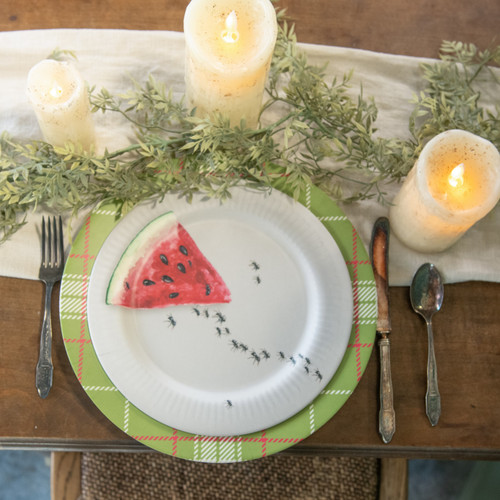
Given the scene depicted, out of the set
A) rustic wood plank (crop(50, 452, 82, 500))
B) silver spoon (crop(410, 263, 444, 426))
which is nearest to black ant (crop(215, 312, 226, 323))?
silver spoon (crop(410, 263, 444, 426))

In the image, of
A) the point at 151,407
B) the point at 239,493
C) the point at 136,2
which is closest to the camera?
the point at 151,407

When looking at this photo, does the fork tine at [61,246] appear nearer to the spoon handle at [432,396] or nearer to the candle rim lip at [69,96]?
the candle rim lip at [69,96]

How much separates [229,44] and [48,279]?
39 cm

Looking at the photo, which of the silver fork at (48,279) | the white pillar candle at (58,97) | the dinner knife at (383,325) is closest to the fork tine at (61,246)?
the silver fork at (48,279)

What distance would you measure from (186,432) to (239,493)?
13.3 inches

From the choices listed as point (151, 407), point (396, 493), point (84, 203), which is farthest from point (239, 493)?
point (84, 203)

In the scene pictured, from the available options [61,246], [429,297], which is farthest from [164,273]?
[429,297]

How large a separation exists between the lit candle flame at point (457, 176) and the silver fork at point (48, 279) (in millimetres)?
525

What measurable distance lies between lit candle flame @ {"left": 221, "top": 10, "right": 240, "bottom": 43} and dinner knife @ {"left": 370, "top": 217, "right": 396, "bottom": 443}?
0.33m

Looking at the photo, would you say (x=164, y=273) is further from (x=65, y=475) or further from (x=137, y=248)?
(x=65, y=475)

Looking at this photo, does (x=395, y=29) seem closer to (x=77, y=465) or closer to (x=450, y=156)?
(x=450, y=156)

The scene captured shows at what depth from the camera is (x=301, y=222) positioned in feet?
2.46

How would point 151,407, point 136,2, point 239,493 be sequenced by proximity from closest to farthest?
1. point 151,407
2. point 136,2
3. point 239,493

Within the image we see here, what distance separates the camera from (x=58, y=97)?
2.22ft
